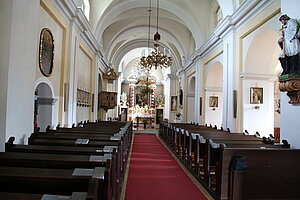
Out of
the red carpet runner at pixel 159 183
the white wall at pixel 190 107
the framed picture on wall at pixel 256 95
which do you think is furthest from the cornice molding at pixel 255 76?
the white wall at pixel 190 107

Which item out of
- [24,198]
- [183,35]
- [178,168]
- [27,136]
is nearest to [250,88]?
[178,168]

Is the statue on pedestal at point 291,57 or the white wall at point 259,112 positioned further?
the white wall at point 259,112

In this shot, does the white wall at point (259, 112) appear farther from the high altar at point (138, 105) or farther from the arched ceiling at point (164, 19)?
the high altar at point (138, 105)

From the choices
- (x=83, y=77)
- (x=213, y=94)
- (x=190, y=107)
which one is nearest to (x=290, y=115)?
(x=213, y=94)

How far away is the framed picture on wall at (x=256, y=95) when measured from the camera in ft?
20.4

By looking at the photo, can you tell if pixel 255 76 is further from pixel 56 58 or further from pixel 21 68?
pixel 21 68

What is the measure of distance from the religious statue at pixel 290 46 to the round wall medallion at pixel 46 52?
464 centimetres

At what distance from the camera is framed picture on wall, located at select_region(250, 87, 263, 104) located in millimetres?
6211

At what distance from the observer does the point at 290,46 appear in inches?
135

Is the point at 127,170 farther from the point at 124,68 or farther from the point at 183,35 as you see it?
the point at 124,68

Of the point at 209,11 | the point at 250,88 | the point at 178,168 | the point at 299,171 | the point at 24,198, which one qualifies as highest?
the point at 209,11

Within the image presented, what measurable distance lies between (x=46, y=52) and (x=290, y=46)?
4.83 m

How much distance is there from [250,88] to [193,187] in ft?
12.5

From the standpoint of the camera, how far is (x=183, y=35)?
44.2 ft
